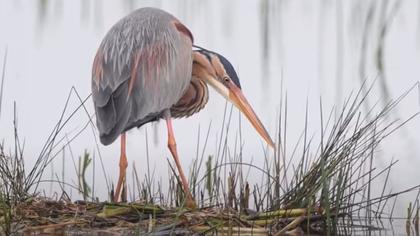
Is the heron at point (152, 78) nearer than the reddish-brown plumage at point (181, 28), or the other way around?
the heron at point (152, 78)

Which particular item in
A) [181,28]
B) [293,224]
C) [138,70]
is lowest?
[293,224]

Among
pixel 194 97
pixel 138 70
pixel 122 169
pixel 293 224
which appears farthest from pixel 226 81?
pixel 293 224

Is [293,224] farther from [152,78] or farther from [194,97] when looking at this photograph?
[194,97]

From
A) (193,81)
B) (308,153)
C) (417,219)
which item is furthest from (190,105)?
(417,219)

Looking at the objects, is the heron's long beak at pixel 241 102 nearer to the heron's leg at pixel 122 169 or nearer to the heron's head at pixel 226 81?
the heron's head at pixel 226 81

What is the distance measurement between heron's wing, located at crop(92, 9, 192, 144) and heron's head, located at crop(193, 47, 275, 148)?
115mm

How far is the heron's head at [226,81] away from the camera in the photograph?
5.55 m

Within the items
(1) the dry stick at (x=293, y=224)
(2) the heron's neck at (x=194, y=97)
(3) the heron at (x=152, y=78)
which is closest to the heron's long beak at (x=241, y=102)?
(3) the heron at (x=152, y=78)

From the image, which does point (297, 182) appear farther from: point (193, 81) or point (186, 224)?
point (193, 81)

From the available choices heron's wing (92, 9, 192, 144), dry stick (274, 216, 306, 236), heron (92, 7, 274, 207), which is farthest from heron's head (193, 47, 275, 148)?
dry stick (274, 216, 306, 236)

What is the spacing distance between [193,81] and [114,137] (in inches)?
38.2

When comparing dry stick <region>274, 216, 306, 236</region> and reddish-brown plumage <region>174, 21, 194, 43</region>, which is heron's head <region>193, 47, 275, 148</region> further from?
dry stick <region>274, 216, 306, 236</region>

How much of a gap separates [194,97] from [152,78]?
514mm

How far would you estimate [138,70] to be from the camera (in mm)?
5281
